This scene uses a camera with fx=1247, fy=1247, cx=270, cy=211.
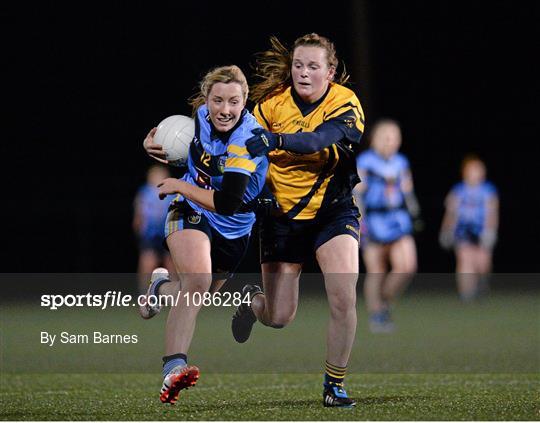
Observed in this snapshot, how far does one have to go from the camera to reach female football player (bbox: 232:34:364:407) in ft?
21.7

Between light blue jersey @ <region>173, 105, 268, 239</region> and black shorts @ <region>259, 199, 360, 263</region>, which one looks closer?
light blue jersey @ <region>173, 105, 268, 239</region>

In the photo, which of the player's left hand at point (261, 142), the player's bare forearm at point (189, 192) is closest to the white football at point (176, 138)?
the player's bare forearm at point (189, 192)

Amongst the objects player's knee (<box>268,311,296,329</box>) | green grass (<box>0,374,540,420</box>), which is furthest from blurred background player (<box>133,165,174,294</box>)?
player's knee (<box>268,311,296,329</box>)

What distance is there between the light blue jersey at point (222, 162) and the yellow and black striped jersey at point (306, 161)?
14cm

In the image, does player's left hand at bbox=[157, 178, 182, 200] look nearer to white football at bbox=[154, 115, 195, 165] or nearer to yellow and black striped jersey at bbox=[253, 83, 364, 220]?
white football at bbox=[154, 115, 195, 165]

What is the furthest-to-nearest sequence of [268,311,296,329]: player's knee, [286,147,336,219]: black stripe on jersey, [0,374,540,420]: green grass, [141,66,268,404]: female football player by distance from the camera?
[268,311,296,329]: player's knee < [286,147,336,219]: black stripe on jersey < [0,374,540,420]: green grass < [141,66,268,404]: female football player

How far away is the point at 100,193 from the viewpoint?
67.5 ft

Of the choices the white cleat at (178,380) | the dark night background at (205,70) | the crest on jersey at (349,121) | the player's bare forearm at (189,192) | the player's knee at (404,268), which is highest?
the dark night background at (205,70)

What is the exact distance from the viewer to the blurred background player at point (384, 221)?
1149 centimetres

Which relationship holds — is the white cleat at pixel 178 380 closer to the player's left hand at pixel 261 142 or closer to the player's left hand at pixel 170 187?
the player's left hand at pixel 170 187

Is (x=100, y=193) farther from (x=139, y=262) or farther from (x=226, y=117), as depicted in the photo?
(x=226, y=117)

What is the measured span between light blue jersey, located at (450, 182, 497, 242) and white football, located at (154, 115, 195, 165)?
365 inches

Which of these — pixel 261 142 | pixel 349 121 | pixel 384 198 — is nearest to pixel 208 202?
pixel 261 142

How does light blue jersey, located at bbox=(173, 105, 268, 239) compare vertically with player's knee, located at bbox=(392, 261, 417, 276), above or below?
above
